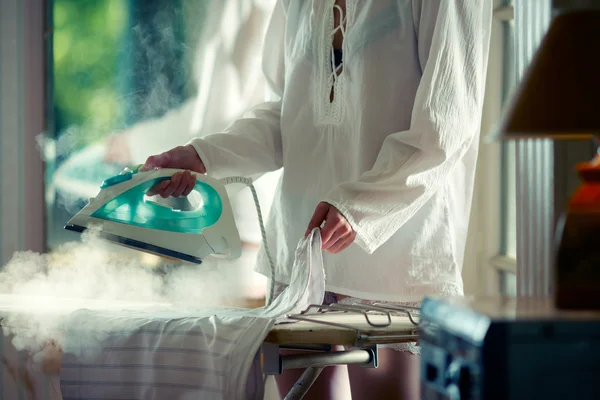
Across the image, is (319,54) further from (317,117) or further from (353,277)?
(353,277)

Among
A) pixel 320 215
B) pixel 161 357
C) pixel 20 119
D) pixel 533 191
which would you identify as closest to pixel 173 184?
pixel 320 215

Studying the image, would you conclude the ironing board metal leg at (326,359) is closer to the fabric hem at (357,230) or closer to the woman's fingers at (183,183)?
the fabric hem at (357,230)

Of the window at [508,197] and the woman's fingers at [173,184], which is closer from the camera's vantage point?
the woman's fingers at [173,184]

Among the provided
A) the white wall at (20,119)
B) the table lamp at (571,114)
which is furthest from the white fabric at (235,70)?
the table lamp at (571,114)

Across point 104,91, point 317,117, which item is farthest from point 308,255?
point 104,91

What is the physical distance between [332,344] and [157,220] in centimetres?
50

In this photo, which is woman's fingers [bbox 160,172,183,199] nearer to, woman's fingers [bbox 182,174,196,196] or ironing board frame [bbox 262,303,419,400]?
woman's fingers [bbox 182,174,196,196]

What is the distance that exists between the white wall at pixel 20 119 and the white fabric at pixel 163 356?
4.22 feet

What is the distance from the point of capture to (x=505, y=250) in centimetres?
192

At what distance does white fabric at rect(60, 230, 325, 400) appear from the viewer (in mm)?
972

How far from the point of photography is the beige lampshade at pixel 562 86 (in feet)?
2.33

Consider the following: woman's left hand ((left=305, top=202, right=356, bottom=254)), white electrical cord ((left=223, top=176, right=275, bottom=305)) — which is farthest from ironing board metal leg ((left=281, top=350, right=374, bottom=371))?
white electrical cord ((left=223, top=176, right=275, bottom=305))

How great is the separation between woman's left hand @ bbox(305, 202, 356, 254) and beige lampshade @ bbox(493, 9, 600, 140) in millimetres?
434

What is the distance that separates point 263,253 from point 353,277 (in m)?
0.24
